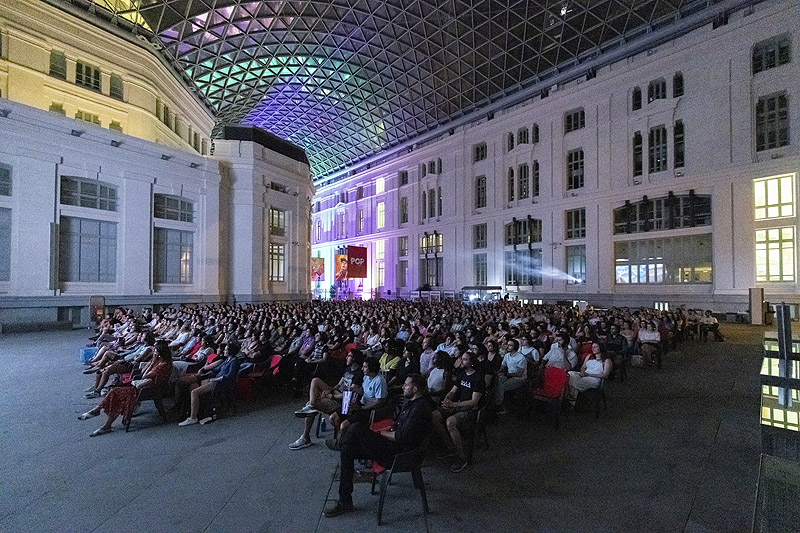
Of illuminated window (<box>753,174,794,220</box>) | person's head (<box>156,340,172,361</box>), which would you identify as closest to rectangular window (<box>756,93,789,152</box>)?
illuminated window (<box>753,174,794,220</box>)

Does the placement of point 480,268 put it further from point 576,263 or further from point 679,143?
point 679,143

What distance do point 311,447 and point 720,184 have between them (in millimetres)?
29883

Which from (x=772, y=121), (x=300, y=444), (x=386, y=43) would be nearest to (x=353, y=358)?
(x=300, y=444)

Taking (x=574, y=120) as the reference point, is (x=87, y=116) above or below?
below

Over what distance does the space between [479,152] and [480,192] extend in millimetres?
4195

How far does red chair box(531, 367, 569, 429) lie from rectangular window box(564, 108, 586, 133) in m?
31.0

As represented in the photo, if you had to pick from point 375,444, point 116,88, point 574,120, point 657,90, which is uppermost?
point 657,90

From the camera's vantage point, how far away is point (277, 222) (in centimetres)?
3244

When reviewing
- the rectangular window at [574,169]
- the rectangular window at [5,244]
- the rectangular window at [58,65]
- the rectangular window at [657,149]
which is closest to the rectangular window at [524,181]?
the rectangular window at [574,169]

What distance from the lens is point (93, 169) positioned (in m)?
21.3

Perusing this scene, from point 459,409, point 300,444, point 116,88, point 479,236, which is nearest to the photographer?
point 459,409

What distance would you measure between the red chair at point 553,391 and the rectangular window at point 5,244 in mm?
23795

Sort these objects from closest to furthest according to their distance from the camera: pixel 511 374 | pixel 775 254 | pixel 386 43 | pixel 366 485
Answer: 1. pixel 366 485
2. pixel 511 374
3. pixel 775 254
4. pixel 386 43

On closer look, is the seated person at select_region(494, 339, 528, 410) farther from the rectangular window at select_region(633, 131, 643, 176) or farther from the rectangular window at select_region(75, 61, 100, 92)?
the rectangular window at select_region(75, 61, 100, 92)
